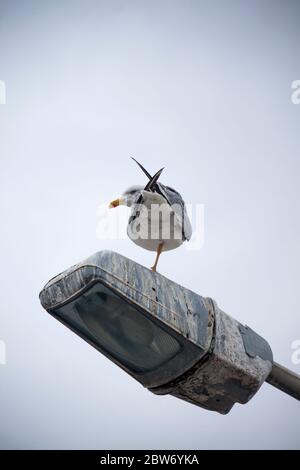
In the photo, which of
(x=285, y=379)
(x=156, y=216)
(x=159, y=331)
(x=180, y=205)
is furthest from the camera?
(x=180, y=205)

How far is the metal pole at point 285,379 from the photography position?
242 cm

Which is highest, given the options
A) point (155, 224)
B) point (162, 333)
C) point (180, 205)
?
point (180, 205)

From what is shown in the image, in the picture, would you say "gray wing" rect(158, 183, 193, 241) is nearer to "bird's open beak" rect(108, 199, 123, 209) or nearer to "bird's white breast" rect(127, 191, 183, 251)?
"bird's white breast" rect(127, 191, 183, 251)

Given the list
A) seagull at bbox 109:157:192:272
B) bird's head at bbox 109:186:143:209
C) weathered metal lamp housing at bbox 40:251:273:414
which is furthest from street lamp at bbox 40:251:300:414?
bird's head at bbox 109:186:143:209

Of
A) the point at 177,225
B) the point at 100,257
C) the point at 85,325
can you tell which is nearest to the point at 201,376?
the point at 85,325

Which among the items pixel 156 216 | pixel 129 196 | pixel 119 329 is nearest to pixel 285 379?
pixel 119 329

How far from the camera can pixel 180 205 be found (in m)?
4.20

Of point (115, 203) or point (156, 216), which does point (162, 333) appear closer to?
point (156, 216)

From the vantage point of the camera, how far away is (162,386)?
90.7 inches

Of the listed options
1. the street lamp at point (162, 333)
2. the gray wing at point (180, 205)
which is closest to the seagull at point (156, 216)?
the gray wing at point (180, 205)

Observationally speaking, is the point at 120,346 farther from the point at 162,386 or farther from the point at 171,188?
the point at 171,188

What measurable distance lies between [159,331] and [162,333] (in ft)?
0.06

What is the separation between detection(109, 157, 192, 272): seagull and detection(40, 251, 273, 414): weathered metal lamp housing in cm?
177

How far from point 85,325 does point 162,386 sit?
1.64 ft
